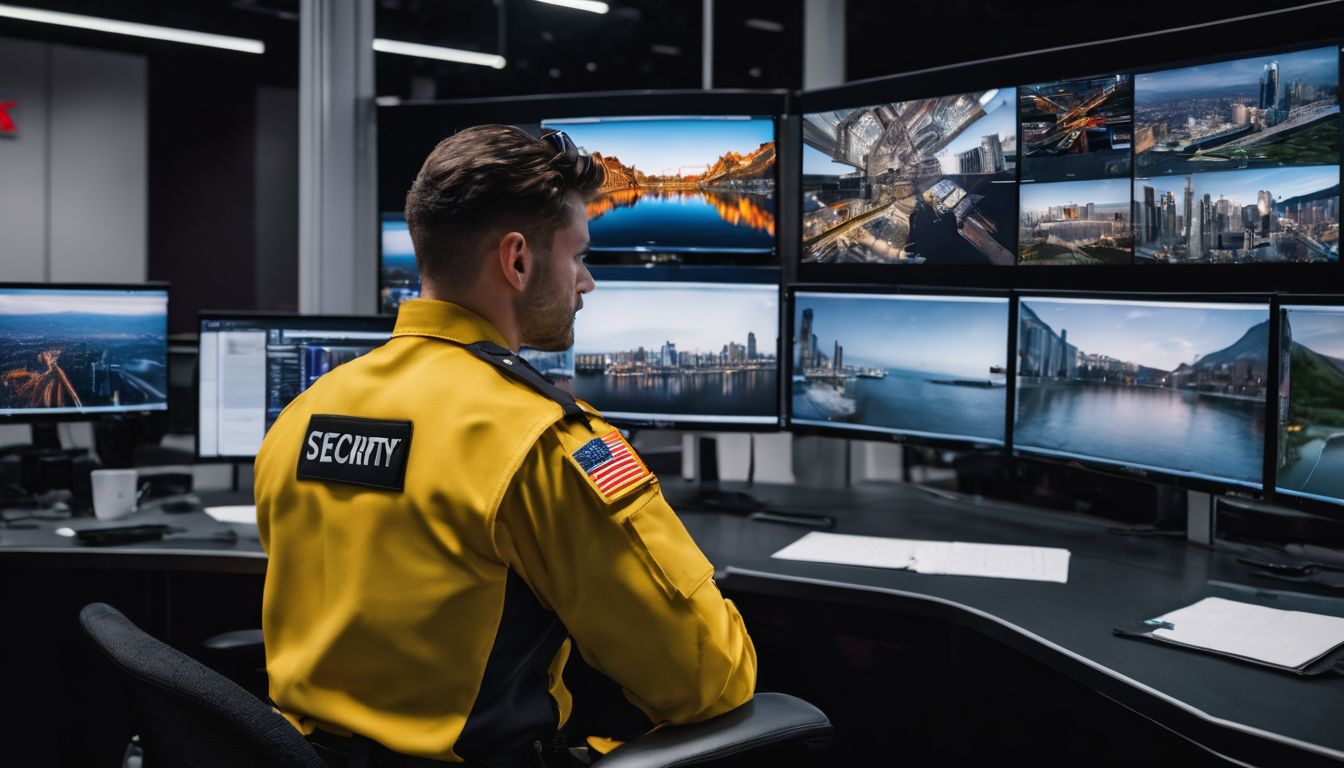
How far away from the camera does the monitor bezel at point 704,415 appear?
8.35ft

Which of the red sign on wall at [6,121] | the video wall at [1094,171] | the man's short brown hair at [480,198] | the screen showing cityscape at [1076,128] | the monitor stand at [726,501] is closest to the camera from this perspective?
the man's short brown hair at [480,198]

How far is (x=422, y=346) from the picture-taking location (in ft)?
4.16

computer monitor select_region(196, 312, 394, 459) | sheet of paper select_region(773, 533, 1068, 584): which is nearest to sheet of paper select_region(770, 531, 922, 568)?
sheet of paper select_region(773, 533, 1068, 584)

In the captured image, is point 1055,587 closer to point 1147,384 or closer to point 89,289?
point 1147,384

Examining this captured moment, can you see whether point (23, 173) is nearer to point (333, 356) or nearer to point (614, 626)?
point (333, 356)

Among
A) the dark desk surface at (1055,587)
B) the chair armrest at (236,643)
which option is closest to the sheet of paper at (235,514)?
the dark desk surface at (1055,587)

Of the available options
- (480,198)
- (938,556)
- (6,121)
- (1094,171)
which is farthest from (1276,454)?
(6,121)

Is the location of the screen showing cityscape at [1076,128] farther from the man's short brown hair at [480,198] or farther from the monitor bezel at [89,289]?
the monitor bezel at [89,289]

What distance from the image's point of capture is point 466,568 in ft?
3.75

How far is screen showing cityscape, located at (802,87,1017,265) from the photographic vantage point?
95.7 inches

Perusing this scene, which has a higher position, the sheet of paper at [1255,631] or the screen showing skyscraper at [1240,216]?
the screen showing skyscraper at [1240,216]

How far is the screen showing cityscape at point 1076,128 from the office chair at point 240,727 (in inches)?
55.6

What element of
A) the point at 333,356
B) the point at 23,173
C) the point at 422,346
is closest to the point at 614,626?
the point at 422,346

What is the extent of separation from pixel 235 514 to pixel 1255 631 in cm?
200
